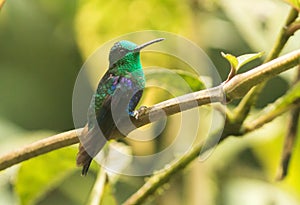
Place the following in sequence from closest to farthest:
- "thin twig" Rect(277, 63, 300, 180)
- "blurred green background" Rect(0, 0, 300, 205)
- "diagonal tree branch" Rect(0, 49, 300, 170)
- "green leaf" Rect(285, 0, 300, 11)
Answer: "diagonal tree branch" Rect(0, 49, 300, 170) → "green leaf" Rect(285, 0, 300, 11) → "thin twig" Rect(277, 63, 300, 180) → "blurred green background" Rect(0, 0, 300, 205)

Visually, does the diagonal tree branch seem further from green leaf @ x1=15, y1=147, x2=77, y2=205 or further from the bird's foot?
green leaf @ x1=15, y1=147, x2=77, y2=205

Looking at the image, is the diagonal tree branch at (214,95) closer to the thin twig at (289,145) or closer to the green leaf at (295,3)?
the green leaf at (295,3)

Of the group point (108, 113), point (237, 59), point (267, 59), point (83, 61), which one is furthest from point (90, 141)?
point (83, 61)

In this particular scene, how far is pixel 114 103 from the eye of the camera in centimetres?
56

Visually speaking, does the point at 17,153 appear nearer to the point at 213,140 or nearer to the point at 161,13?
the point at 213,140

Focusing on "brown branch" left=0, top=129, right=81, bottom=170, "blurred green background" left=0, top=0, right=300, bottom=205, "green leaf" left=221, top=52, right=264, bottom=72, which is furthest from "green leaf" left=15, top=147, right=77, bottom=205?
"green leaf" left=221, top=52, right=264, bottom=72

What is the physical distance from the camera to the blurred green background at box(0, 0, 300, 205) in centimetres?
113

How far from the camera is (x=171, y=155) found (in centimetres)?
89

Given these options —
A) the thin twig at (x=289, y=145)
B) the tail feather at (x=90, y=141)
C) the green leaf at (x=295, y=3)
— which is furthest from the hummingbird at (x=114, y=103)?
the thin twig at (x=289, y=145)

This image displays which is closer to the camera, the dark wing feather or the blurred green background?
the dark wing feather

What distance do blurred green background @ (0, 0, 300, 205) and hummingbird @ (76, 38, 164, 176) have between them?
0.96 ft

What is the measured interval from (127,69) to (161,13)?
0.62m

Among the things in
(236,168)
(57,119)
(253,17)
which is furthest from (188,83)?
(57,119)

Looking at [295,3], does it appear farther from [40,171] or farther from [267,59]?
[40,171]
